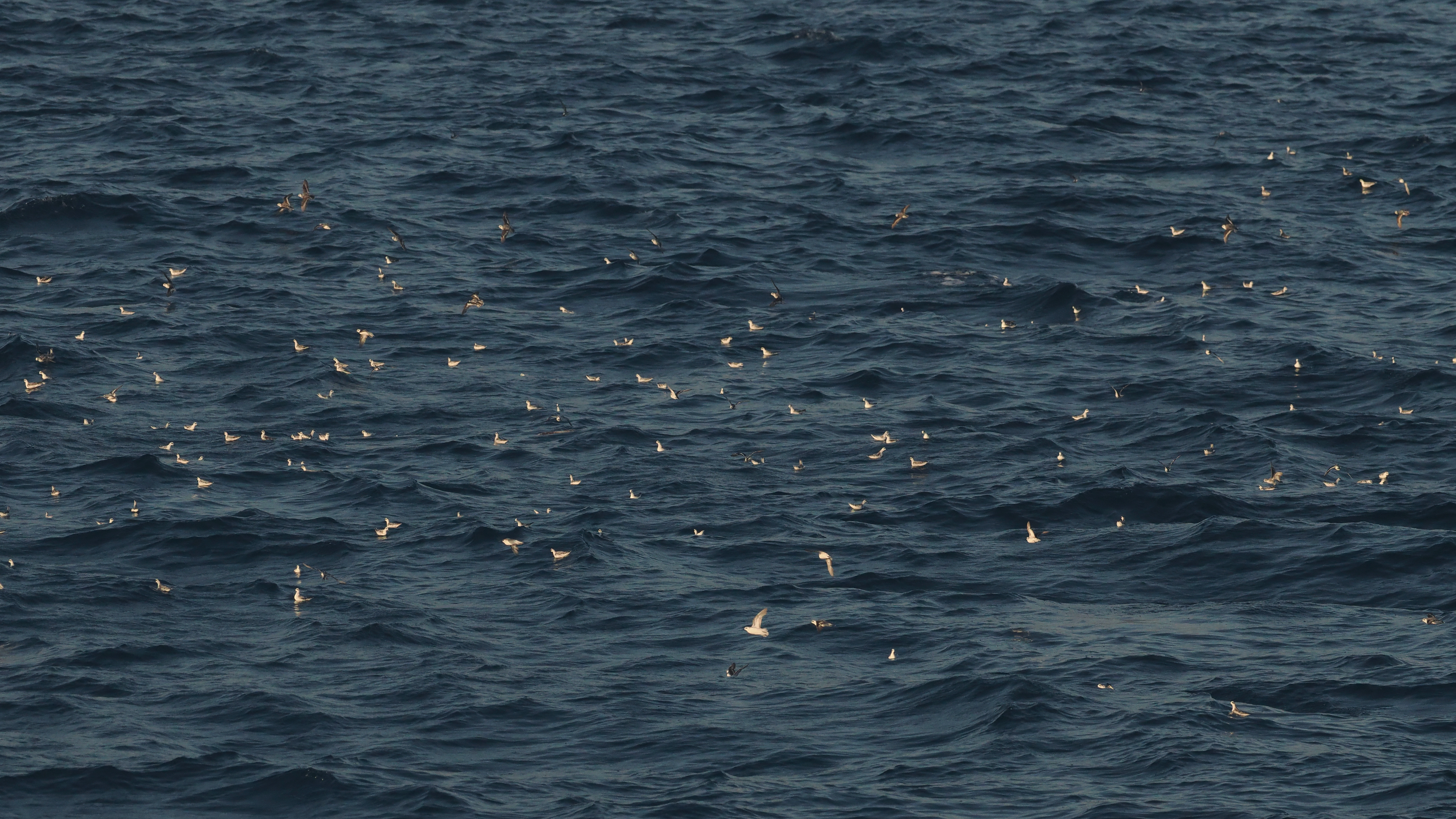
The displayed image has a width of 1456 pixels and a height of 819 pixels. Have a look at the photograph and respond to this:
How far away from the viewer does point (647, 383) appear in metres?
63.9

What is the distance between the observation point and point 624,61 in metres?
94.9

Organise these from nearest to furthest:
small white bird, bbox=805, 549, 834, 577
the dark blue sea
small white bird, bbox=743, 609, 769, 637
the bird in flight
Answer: the dark blue sea, small white bird, bbox=743, 609, 769, 637, small white bird, bbox=805, 549, 834, 577, the bird in flight

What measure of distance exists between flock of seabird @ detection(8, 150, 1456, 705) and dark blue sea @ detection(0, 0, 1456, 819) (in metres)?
0.24

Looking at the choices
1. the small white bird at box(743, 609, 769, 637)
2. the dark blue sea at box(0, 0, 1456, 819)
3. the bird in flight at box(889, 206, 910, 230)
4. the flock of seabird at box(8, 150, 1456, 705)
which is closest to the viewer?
the dark blue sea at box(0, 0, 1456, 819)

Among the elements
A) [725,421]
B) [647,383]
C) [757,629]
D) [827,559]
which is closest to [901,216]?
[647,383]

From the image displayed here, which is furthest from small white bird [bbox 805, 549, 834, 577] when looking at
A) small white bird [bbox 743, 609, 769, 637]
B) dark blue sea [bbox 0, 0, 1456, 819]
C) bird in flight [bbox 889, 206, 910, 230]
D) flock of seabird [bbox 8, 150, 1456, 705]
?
bird in flight [bbox 889, 206, 910, 230]

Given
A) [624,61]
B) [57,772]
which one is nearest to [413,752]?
[57,772]

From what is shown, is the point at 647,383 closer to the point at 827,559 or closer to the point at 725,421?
the point at 725,421

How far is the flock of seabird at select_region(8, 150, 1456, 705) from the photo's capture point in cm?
5247

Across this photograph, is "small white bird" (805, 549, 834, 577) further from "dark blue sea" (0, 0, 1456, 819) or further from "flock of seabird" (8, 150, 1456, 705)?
"dark blue sea" (0, 0, 1456, 819)

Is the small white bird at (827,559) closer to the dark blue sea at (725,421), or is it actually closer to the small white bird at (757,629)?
the dark blue sea at (725,421)

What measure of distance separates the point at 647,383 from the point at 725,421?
3532 millimetres

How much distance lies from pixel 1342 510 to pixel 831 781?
1817 cm

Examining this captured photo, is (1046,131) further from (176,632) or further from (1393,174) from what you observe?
(176,632)
